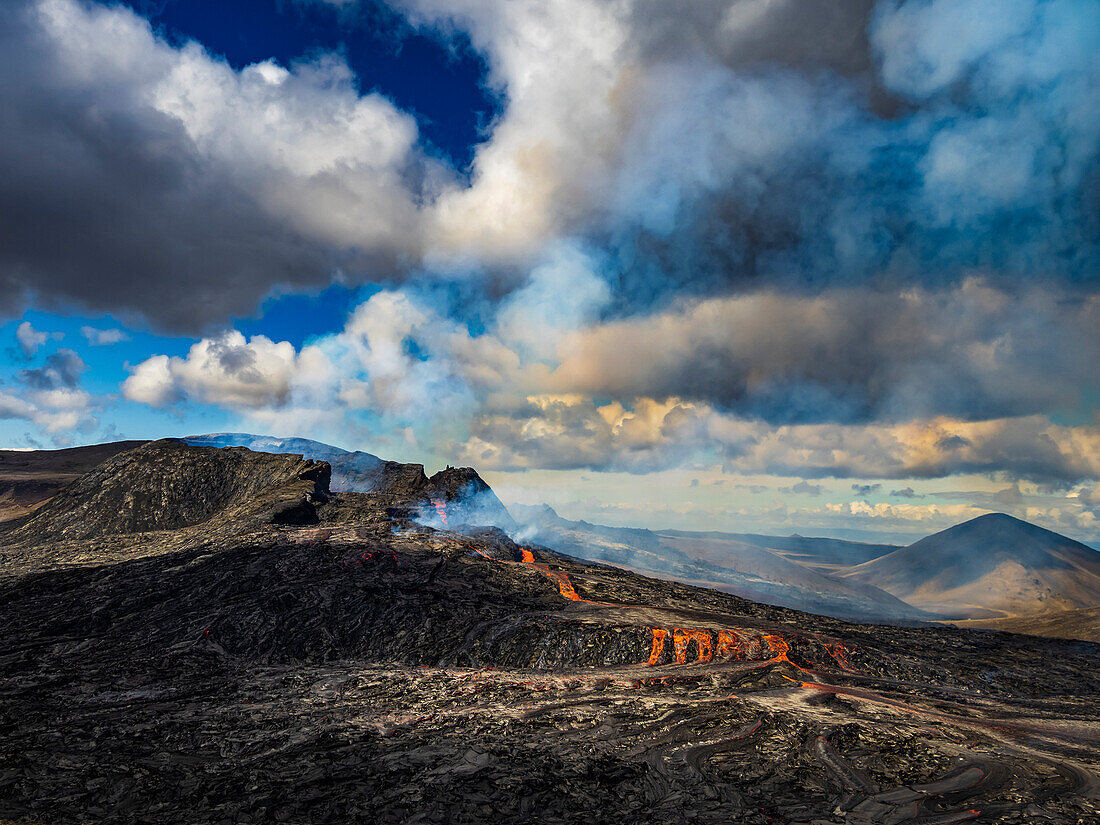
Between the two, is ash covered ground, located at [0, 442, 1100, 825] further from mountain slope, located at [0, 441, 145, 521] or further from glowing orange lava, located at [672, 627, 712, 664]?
mountain slope, located at [0, 441, 145, 521]

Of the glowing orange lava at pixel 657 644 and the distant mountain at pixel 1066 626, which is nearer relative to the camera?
the glowing orange lava at pixel 657 644

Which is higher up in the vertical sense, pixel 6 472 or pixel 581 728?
pixel 6 472

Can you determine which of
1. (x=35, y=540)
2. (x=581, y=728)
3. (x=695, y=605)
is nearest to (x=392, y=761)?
(x=581, y=728)

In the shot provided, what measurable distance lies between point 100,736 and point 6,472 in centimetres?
22430

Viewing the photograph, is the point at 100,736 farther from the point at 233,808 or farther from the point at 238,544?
the point at 238,544

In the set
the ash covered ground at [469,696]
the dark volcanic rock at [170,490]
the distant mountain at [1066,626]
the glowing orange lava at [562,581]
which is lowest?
the distant mountain at [1066,626]

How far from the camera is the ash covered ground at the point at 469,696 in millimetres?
20391

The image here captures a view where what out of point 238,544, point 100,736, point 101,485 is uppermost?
point 101,485

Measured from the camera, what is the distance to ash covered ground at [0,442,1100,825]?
20391mm

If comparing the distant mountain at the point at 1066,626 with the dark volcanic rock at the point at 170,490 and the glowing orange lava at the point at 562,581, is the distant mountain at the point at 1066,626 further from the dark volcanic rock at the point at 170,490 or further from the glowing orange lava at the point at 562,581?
the dark volcanic rock at the point at 170,490

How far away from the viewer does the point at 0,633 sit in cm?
3966

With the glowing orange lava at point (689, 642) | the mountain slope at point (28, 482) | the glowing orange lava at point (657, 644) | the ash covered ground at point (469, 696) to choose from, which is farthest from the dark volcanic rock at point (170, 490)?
the mountain slope at point (28, 482)

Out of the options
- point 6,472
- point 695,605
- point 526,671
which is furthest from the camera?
point 6,472

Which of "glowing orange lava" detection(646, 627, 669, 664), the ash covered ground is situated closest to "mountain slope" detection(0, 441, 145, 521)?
the ash covered ground
